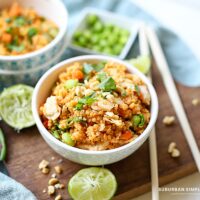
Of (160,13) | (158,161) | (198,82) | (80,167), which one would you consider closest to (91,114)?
(80,167)

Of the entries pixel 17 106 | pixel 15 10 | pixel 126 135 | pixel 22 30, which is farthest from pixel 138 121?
pixel 15 10

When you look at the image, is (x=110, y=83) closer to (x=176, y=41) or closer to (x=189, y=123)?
(x=189, y=123)

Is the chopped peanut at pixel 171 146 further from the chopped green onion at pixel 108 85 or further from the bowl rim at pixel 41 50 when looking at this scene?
the bowl rim at pixel 41 50

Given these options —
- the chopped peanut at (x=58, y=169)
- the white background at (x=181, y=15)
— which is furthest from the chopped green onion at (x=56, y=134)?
the white background at (x=181, y=15)

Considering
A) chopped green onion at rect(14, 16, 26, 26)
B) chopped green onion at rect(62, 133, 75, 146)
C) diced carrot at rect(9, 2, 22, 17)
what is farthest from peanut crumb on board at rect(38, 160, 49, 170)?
diced carrot at rect(9, 2, 22, 17)

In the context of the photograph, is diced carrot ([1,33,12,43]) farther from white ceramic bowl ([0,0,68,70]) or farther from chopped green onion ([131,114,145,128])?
chopped green onion ([131,114,145,128])

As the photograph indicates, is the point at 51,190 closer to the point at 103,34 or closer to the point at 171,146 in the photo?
the point at 171,146
